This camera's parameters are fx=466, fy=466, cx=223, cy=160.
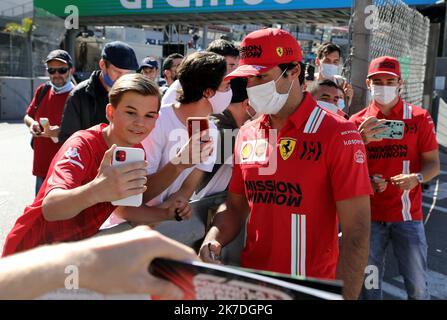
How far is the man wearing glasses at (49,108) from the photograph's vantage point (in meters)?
4.50

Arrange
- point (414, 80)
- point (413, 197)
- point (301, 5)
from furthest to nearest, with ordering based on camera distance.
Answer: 1. point (301, 5)
2. point (414, 80)
3. point (413, 197)

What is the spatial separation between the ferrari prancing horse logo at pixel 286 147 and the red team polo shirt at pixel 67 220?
2.65ft

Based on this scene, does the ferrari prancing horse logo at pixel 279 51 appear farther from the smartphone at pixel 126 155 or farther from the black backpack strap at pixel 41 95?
the black backpack strap at pixel 41 95

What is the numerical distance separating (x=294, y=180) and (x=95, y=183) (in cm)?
86

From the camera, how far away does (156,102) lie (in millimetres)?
2221

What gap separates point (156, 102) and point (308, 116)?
0.72 m

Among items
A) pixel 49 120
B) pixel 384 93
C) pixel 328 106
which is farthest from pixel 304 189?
pixel 49 120

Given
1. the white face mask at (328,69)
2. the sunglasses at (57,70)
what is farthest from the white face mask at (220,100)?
the white face mask at (328,69)

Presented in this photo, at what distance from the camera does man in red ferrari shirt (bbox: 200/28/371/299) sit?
1.99 m

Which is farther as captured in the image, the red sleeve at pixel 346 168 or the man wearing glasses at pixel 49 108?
the man wearing glasses at pixel 49 108

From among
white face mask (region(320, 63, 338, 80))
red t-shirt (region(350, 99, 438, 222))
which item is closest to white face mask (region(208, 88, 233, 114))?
red t-shirt (region(350, 99, 438, 222))

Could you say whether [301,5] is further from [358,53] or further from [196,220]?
[196,220]

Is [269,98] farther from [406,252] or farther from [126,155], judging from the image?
[406,252]
